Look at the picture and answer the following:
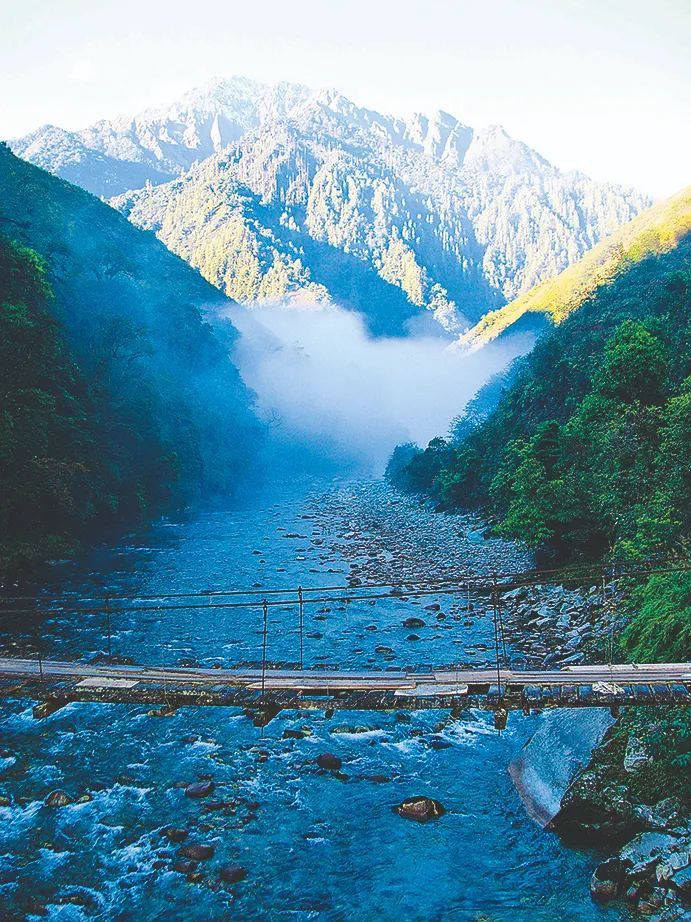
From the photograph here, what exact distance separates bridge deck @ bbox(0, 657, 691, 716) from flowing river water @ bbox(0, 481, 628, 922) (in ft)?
5.52

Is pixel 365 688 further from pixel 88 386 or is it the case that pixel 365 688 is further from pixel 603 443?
pixel 88 386

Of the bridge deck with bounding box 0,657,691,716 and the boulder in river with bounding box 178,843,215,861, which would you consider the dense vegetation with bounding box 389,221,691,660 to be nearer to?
the bridge deck with bounding box 0,657,691,716

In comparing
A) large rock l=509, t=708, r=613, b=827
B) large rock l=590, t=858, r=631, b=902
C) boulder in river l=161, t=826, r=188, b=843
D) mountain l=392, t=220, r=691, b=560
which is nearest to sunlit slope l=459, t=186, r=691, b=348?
mountain l=392, t=220, r=691, b=560

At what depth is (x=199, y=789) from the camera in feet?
31.0

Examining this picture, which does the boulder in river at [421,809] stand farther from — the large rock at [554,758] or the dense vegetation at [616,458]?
the dense vegetation at [616,458]

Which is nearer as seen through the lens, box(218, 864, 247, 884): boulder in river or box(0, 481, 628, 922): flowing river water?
box(0, 481, 628, 922): flowing river water

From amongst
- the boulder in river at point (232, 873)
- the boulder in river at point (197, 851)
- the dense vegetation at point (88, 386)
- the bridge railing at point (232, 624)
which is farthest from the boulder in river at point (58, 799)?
the dense vegetation at point (88, 386)

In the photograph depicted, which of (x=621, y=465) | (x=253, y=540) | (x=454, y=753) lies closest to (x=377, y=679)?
(x=454, y=753)

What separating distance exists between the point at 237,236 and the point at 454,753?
7710 inches

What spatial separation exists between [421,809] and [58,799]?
16.9ft

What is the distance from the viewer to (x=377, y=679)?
9000 mm

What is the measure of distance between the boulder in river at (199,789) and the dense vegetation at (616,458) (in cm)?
778

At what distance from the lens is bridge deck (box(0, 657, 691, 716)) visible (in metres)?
8.01

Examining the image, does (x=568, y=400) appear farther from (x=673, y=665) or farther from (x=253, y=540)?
(x=673, y=665)
